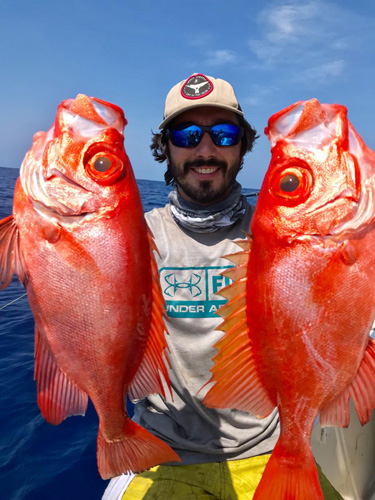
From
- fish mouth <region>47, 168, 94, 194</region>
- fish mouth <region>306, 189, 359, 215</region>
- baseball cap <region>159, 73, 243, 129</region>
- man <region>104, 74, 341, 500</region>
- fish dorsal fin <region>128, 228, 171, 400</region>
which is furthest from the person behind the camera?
baseball cap <region>159, 73, 243, 129</region>

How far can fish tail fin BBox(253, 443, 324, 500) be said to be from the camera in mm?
1627

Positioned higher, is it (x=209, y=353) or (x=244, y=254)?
(x=244, y=254)

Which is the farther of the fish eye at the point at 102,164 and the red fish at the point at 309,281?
the fish eye at the point at 102,164

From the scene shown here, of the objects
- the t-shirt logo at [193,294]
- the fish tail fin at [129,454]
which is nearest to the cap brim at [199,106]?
the t-shirt logo at [193,294]

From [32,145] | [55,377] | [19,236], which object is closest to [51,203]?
[19,236]

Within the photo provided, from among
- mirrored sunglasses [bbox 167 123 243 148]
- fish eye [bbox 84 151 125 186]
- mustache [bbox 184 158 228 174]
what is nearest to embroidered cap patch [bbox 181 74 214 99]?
mirrored sunglasses [bbox 167 123 243 148]

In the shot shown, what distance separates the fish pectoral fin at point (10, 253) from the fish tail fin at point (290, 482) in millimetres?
1349

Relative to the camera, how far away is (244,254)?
1.74 meters

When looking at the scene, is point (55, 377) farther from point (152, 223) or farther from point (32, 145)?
point (152, 223)

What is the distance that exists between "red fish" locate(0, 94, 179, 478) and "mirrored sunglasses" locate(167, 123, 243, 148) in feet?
3.83

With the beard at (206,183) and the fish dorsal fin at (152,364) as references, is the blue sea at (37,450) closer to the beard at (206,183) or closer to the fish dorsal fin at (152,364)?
the fish dorsal fin at (152,364)

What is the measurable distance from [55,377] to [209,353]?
1338 mm

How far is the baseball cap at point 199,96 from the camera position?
2934 mm

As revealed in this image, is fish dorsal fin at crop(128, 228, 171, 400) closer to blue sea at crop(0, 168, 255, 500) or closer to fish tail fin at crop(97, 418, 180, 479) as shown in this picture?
fish tail fin at crop(97, 418, 180, 479)
